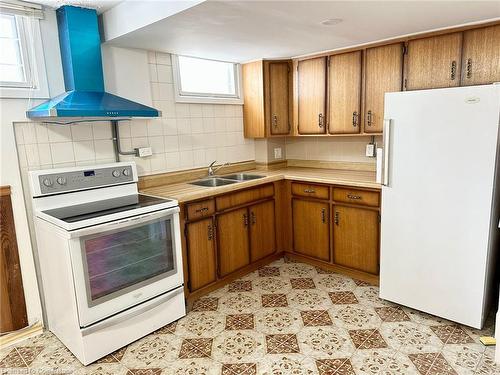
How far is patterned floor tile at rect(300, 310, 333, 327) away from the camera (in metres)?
2.40

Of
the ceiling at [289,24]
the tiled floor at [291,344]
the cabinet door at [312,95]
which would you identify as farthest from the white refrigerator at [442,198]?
the cabinet door at [312,95]

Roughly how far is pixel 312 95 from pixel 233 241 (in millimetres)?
1684

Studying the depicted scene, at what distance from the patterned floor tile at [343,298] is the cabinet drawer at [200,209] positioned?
3.97ft

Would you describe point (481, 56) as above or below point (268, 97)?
above

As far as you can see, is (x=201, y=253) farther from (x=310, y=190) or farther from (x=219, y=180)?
(x=310, y=190)

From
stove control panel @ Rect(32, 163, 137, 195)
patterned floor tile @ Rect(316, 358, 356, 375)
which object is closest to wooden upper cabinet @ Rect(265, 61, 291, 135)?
stove control panel @ Rect(32, 163, 137, 195)

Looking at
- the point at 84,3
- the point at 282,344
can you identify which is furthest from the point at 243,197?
the point at 84,3

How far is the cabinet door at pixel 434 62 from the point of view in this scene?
102 inches

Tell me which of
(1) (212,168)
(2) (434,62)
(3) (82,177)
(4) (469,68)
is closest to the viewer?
(3) (82,177)

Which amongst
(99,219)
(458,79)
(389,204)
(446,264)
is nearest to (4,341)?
(99,219)

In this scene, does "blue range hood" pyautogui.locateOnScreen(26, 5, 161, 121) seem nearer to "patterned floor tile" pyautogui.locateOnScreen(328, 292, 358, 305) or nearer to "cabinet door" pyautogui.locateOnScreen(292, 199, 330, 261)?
"cabinet door" pyautogui.locateOnScreen(292, 199, 330, 261)

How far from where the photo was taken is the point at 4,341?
2.31 m

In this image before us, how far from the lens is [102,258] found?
6.83 ft

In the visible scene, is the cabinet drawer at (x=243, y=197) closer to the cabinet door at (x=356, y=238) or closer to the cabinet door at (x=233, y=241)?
the cabinet door at (x=233, y=241)
